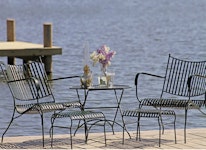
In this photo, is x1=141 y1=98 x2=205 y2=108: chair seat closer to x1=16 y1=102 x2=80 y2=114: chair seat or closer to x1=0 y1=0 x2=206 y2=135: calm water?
x1=16 y1=102 x2=80 y2=114: chair seat

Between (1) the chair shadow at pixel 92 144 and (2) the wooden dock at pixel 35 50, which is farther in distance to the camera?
(2) the wooden dock at pixel 35 50

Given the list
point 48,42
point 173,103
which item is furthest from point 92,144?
point 48,42

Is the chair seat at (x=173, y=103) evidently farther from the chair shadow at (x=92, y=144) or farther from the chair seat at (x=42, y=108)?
the chair seat at (x=42, y=108)

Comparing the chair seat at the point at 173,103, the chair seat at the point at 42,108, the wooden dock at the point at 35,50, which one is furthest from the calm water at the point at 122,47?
the chair seat at the point at 173,103

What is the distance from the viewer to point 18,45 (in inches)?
725

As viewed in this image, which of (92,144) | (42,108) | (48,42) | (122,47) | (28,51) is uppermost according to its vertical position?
(48,42)

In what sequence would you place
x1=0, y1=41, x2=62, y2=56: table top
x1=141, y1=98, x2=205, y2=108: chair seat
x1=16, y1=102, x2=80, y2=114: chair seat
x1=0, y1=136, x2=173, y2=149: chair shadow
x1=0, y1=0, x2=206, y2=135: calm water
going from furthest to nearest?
x1=0, y1=41, x2=62, y2=56: table top, x1=0, y1=0, x2=206, y2=135: calm water, x1=141, y1=98, x2=205, y2=108: chair seat, x1=16, y1=102, x2=80, y2=114: chair seat, x1=0, y1=136, x2=173, y2=149: chair shadow

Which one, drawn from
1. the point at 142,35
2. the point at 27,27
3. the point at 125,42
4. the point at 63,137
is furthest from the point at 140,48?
the point at 63,137

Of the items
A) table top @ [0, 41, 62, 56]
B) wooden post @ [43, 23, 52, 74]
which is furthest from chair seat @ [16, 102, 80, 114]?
wooden post @ [43, 23, 52, 74]

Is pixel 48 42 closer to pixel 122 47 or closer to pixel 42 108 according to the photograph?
pixel 122 47

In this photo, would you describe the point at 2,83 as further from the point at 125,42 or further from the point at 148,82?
the point at 125,42

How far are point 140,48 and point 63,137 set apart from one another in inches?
644

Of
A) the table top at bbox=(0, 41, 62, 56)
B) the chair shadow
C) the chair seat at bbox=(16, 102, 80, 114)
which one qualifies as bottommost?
the chair shadow

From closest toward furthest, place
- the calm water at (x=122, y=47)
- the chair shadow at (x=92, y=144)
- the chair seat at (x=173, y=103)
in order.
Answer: the chair shadow at (x=92, y=144) → the chair seat at (x=173, y=103) → the calm water at (x=122, y=47)
